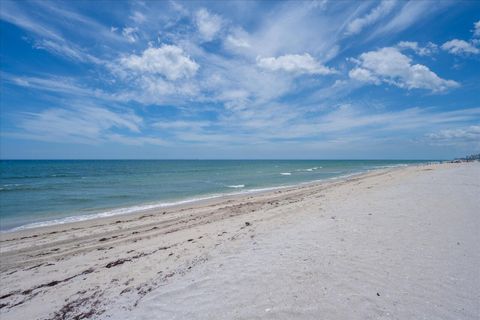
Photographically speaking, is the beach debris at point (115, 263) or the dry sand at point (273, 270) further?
the beach debris at point (115, 263)

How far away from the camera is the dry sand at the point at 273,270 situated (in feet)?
13.3

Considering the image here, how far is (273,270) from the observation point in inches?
205

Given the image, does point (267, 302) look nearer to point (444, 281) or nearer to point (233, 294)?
point (233, 294)

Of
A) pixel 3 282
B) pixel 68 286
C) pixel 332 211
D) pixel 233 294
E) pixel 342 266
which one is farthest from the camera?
pixel 332 211

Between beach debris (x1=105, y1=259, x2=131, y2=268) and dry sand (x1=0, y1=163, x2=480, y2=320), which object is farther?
beach debris (x1=105, y1=259, x2=131, y2=268)

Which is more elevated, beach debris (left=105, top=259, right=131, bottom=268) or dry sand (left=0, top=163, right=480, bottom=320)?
dry sand (left=0, top=163, right=480, bottom=320)

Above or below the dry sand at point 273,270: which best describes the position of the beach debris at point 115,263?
below

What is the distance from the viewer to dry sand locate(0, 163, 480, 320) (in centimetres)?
407

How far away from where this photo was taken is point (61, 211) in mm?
17766

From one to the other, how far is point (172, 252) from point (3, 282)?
463 cm

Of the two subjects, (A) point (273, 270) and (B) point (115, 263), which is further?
(B) point (115, 263)

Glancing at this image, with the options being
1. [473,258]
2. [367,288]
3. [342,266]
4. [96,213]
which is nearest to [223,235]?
[342,266]

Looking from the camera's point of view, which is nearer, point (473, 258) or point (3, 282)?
point (473, 258)

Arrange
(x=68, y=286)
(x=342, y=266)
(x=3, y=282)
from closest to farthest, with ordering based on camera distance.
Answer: (x=342, y=266)
(x=68, y=286)
(x=3, y=282)
